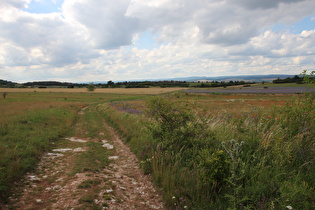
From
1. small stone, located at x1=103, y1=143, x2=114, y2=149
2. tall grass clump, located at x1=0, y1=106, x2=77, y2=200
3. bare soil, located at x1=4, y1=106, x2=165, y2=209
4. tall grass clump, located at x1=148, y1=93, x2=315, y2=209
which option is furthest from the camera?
small stone, located at x1=103, y1=143, x2=114, y2=149

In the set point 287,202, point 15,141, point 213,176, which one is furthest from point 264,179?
point 15,141

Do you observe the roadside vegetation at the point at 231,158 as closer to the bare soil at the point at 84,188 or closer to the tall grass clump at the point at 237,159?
the tall grass clump at the point at 237,159

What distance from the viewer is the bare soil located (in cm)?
440

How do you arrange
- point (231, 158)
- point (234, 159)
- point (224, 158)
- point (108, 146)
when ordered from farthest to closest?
point (108, 146)
point (231, 158)
point (224, 158)
point (234, 159)

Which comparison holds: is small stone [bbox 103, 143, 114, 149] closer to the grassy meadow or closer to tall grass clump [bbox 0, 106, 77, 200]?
the grassy meadow

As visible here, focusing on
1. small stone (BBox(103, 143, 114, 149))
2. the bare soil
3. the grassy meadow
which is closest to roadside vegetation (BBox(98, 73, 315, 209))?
the grassy meadow

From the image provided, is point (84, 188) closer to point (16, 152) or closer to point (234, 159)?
point (16, 152)

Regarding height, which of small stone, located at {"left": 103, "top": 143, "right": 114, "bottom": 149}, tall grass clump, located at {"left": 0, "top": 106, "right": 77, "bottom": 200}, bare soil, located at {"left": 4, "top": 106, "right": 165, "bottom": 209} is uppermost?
tall grass clump, located at {"left": 0, "top": 106, "right": 77, "bottom": 200}

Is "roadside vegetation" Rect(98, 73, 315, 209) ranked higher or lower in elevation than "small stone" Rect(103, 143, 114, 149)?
higher

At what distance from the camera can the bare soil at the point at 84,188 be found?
14.4 ft

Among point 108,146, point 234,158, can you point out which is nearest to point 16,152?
point 108,146

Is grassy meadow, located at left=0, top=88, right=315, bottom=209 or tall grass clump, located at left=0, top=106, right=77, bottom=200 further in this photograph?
tall grass clump, located at left=0, top=106, right=77, bottom=200

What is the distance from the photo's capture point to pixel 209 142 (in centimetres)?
641

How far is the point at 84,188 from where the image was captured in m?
5.11
